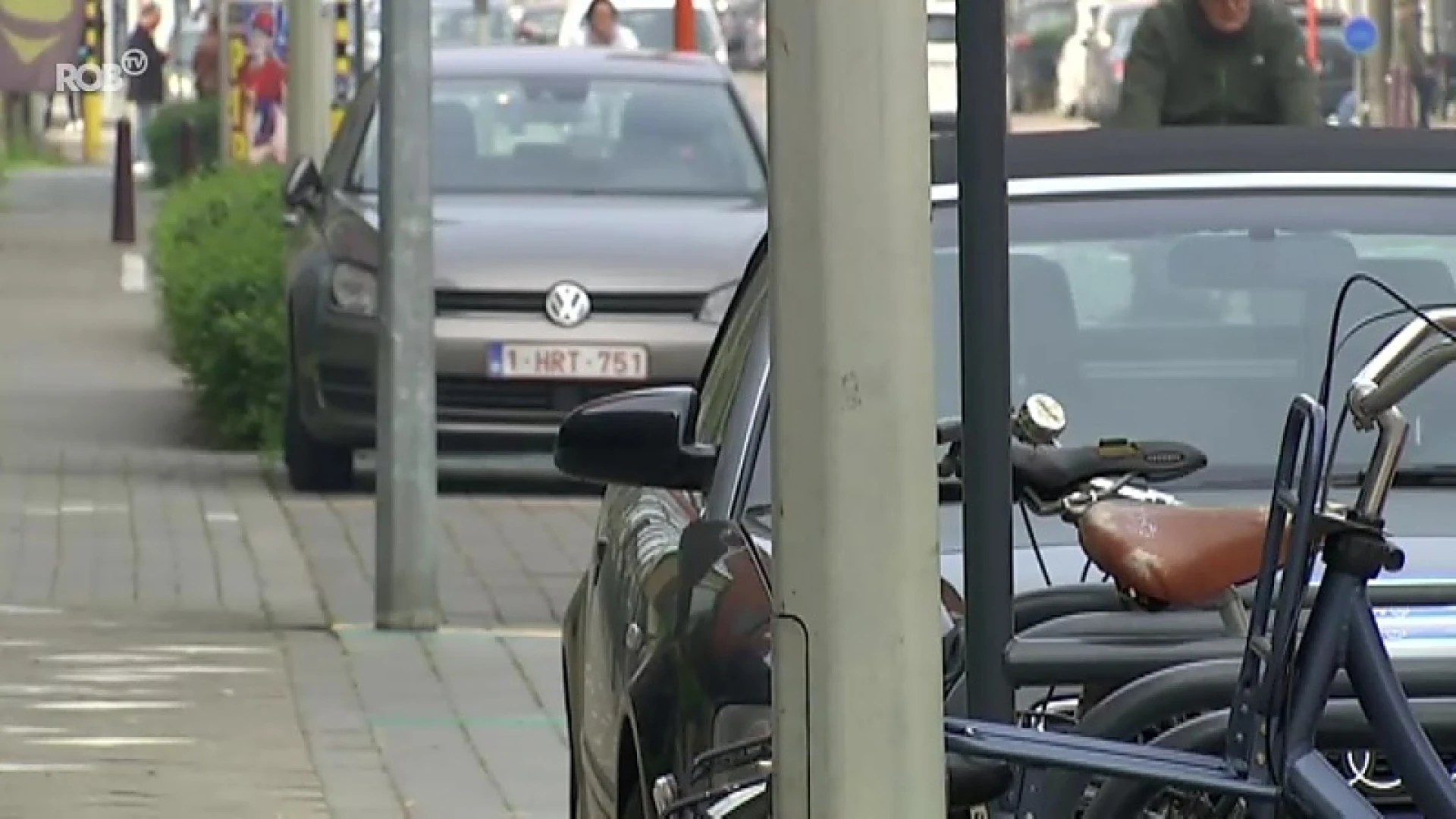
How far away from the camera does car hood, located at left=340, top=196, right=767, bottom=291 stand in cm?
1293

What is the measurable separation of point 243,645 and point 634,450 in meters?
4.73

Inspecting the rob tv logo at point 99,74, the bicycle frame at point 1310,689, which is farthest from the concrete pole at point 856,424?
the rob tv logo at point 99,74

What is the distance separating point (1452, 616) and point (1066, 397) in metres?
1.38

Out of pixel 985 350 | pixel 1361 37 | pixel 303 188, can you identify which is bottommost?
pixel 303 188

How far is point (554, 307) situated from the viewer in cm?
1292

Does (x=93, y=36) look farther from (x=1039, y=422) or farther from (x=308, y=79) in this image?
(x=1039, y=422)

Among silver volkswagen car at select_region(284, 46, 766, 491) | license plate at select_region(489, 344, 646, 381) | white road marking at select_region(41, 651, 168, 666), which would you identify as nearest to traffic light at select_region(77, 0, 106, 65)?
silver volkswagen car at select_region(284, 46, 766, 491)

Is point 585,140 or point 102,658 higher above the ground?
point 585,140

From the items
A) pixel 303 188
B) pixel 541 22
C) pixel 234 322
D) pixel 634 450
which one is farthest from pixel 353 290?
pixel 541 22

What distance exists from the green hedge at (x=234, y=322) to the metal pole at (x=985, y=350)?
11212 mm

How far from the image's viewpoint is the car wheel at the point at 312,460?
13.3 meters

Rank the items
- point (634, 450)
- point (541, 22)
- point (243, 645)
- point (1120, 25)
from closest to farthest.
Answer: point (634, 450)
point (243, 645)
point (1120, 25)
point (541, 22)

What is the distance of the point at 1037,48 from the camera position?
3719 centimetres

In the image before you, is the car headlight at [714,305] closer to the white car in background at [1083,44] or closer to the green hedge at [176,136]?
the green hedge at [176,136]
